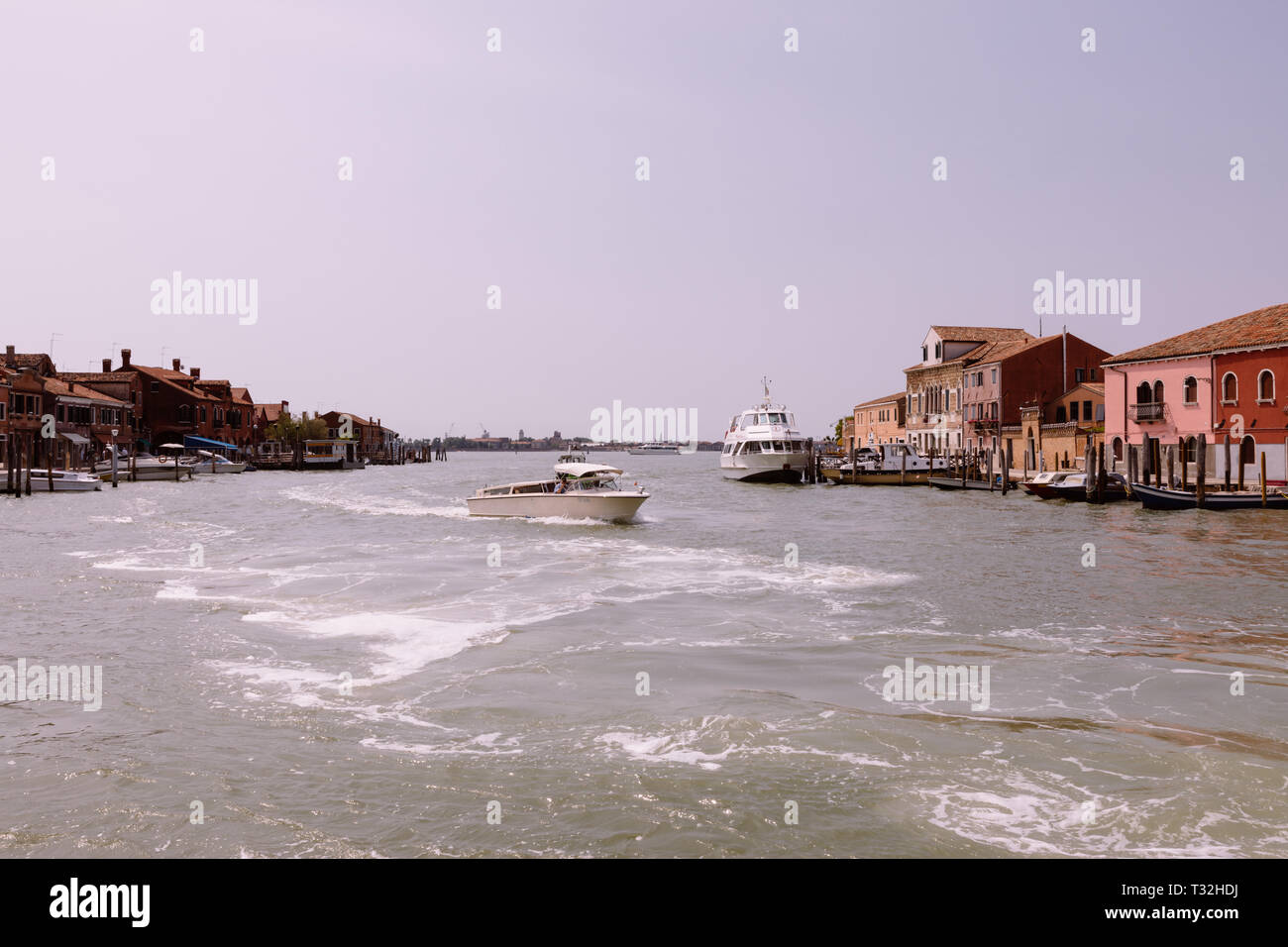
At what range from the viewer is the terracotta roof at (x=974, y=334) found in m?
71.6

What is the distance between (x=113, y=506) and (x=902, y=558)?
3433 cm

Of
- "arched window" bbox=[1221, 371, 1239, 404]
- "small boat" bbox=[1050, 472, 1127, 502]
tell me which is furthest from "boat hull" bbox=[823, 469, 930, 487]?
"arched window" bbox=[1221, 371, 1239, 404]

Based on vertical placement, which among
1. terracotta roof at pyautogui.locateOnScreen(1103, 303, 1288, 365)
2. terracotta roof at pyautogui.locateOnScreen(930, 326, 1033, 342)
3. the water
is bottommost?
the water

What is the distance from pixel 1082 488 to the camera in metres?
40.0

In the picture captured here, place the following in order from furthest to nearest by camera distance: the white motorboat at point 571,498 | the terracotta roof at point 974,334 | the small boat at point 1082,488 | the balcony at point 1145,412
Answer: the terracotta roof at point 974,334, the balcony at point 1145,412, the small boat at point 1082,488, the white motorboat at point 571,498

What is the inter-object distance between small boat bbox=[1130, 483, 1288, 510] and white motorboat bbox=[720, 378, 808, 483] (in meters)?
27.7

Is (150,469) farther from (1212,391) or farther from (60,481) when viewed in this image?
(1212,391)

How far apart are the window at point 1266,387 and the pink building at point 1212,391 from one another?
4 centimetres

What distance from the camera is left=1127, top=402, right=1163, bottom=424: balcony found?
137 feet

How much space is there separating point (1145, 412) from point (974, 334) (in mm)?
30869

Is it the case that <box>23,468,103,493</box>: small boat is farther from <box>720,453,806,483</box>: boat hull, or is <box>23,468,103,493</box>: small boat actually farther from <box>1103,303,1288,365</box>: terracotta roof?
<box>1103,303,1288,365</box>: terracotta roof

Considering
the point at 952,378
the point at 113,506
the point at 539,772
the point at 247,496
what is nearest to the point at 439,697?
the point at 539,772

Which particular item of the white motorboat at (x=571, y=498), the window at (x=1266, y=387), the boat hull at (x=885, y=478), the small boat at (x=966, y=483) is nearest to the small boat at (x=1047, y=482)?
the small boat at (x=966, y=483)

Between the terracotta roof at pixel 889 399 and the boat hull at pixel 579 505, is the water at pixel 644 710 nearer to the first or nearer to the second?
the boat hull at pixel 579 505
